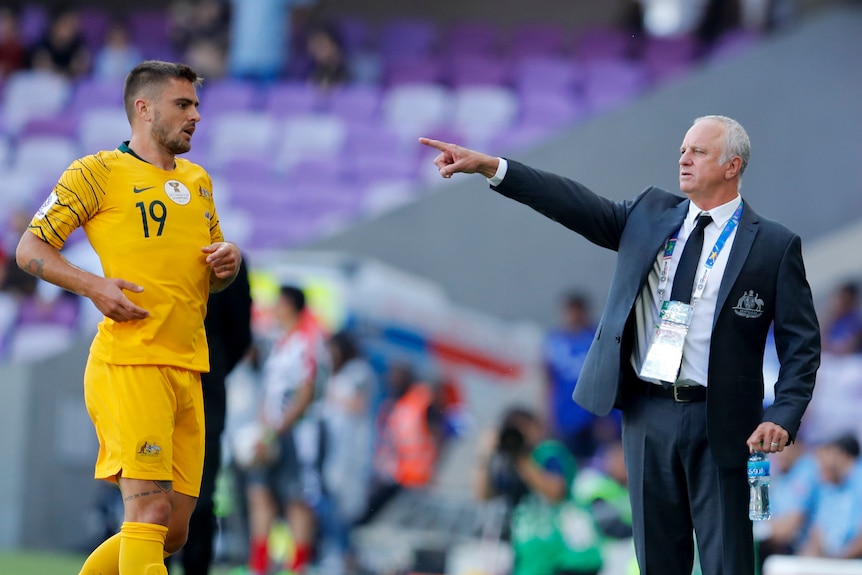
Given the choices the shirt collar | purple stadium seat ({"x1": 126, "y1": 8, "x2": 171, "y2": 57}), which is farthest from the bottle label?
purple stadium seat ({"x1": 126, "y1": 8, "x2": 171, "y2": 57})

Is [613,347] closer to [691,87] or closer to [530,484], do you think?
[530,484]

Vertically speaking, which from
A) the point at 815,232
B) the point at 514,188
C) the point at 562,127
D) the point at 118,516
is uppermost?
the point at 562,127

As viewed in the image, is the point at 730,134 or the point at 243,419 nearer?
the point at 730,134

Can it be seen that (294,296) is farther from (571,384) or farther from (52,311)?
(52,311)

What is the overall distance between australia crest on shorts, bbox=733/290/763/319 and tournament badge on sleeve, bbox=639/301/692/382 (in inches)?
6.7

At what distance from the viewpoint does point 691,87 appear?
12.2 m

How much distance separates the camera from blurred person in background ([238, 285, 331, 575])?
1035cm

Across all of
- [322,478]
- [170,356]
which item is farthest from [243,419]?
[170,356]

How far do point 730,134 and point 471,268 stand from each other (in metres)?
7.14

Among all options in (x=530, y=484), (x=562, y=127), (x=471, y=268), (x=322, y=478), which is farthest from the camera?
(x=562, y=127)

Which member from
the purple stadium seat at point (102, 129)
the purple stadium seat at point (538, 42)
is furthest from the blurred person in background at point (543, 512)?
the purple stadium seat at point (538, 42)

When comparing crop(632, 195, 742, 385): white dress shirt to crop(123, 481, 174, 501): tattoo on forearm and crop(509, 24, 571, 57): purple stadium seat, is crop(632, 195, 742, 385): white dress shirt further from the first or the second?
crop(509, 24, 571, 57): purple stadium seat

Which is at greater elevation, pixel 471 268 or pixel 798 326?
pixel 471 268

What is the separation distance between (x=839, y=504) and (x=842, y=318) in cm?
193
